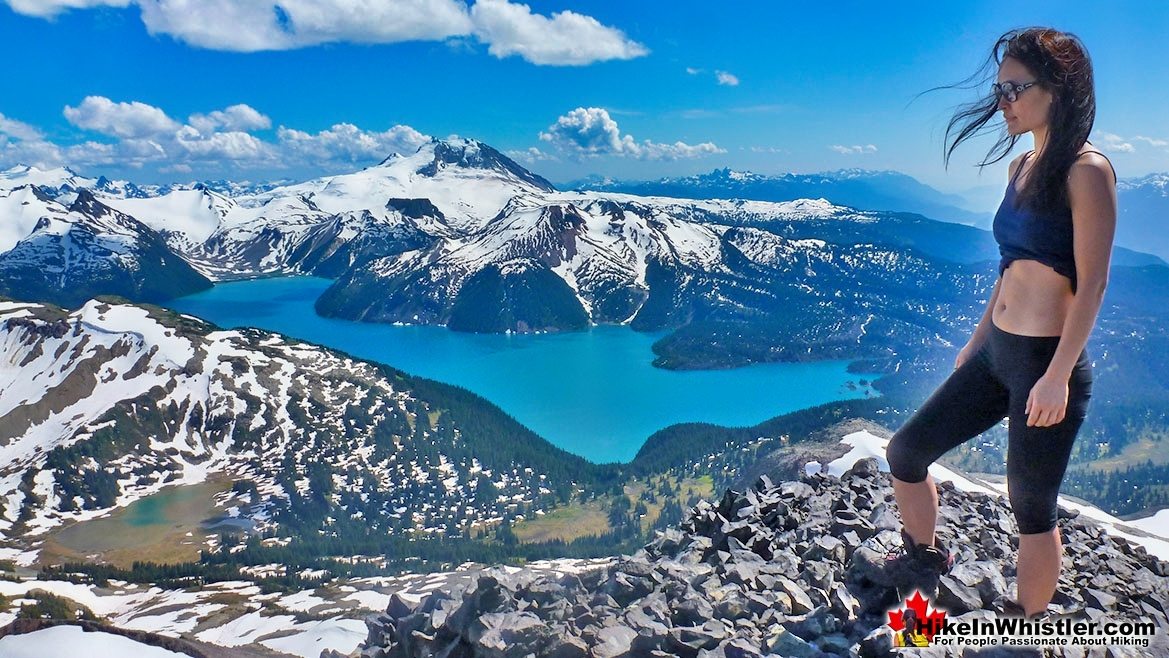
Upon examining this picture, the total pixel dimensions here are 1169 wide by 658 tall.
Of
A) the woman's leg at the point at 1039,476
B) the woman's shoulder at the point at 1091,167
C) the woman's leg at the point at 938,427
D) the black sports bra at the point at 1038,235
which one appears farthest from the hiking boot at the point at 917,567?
the woman's shoulder at the point at 1091,167

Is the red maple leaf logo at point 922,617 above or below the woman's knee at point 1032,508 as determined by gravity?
below

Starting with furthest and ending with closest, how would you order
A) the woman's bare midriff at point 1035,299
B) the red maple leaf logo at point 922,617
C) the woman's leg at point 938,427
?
the red maple leaf logo at point 922,617 → the woman's leg at point 938,427 → the woman's bare midriff at point 1035,299

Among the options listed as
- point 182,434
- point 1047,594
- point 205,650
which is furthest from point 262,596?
point 182,434

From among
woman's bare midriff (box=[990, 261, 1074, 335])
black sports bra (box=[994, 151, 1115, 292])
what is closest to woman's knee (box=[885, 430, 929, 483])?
woman's bare midriff (box=[990, 261, 1074, 335])

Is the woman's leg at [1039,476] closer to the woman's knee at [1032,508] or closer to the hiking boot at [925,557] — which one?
the woman's knee at [1032,508]

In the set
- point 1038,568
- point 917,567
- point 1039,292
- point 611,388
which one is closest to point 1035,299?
point 1039,292

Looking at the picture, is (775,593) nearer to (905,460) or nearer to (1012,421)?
(905,460)

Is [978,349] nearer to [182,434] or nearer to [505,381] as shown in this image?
[182,434]
